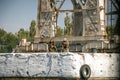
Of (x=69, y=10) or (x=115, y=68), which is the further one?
(x=69, y=10)

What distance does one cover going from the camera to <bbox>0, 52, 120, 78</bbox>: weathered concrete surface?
15.0m

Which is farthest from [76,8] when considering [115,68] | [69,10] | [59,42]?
[115,68]

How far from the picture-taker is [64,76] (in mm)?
14977

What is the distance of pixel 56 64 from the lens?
15.2 m

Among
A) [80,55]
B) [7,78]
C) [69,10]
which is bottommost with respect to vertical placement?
[7,78]

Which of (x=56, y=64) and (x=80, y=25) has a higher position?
(x=80, y=25)

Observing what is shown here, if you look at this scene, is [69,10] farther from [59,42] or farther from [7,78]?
[7,78]

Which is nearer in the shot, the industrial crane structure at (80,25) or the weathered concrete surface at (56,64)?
the weathered concrete surface at (56,64)

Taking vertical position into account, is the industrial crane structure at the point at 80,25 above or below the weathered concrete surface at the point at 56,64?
above

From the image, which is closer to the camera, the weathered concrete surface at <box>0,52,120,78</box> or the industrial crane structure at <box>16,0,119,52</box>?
the weathered concrete surface at <box>0,52,120,78</box>

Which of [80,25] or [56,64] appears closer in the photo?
[56,64]

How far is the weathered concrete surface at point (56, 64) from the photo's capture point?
15.0m

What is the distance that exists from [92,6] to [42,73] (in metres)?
9.10

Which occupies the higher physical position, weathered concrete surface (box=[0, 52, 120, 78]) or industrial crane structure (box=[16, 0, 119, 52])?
industrial crane structure (box=[16, 0, 119, 52])
